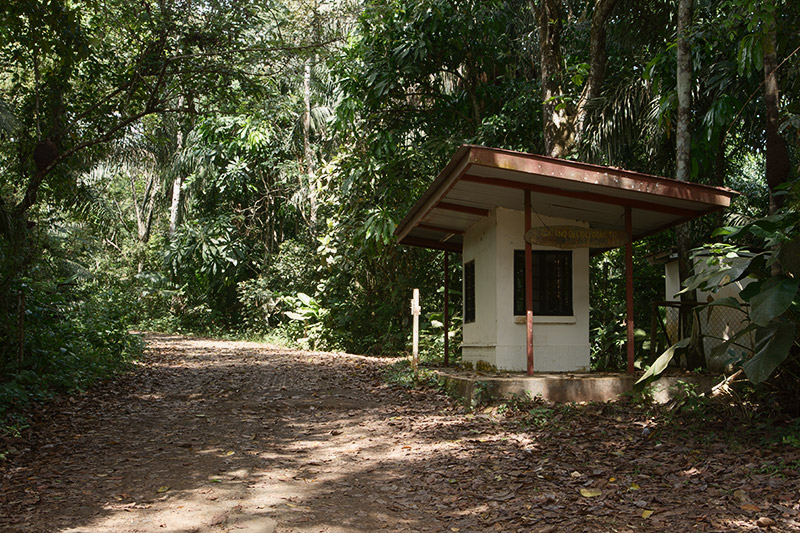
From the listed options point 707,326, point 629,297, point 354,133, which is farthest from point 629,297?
point 354,133

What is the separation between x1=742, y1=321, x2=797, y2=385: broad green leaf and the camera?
5.32 meters

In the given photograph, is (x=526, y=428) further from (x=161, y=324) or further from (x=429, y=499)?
(x=161, y=324)

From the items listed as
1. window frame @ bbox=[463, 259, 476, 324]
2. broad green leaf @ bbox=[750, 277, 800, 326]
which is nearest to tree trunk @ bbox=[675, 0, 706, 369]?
window frame @ bbox=[463, 259, 476, 324]

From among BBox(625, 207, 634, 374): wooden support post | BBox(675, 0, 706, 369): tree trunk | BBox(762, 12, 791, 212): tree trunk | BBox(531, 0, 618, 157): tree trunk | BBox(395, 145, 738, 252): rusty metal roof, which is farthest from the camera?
BBox(531, 0, 618, 157): tree trunk

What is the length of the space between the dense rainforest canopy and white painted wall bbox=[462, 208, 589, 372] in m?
1.92

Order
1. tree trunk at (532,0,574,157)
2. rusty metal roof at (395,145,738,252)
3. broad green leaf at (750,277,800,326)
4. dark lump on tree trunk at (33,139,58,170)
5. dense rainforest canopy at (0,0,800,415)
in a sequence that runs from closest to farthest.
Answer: broad green leaf at (750,277,800,326) → rusty metal roof at (395,145,738,252) → dense rainforest canopy at (0,0,800,415) → dark lump on tree trunk at (33,139,58,170) → tree trunk at (532,0,574,157)

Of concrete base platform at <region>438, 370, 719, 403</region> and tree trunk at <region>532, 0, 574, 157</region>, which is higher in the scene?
tree trunk at <region>532, 0, 574, 157</region>

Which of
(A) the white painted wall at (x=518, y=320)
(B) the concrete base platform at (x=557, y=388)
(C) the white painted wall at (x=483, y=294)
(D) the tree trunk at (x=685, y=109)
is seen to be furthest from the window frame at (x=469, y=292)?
(D) the tree trunk at (x=685, y=109)

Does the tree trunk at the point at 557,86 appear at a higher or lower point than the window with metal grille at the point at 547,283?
higher

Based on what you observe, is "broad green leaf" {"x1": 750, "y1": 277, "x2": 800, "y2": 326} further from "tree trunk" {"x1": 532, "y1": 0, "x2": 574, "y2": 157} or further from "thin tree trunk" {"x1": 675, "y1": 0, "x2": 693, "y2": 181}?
"tree trunk" {"x1": 532, "y1": 0, "x2": 574, "y2": 157}

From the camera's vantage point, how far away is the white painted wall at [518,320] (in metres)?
9.45

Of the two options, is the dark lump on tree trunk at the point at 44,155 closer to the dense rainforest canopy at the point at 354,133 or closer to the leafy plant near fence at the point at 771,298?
the dense rainforest canopy at the point at 354,133

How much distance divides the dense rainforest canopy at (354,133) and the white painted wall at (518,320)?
192 centimetres

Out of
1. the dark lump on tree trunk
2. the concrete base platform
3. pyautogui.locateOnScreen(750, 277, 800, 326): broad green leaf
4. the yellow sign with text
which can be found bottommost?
the concrete base platform
